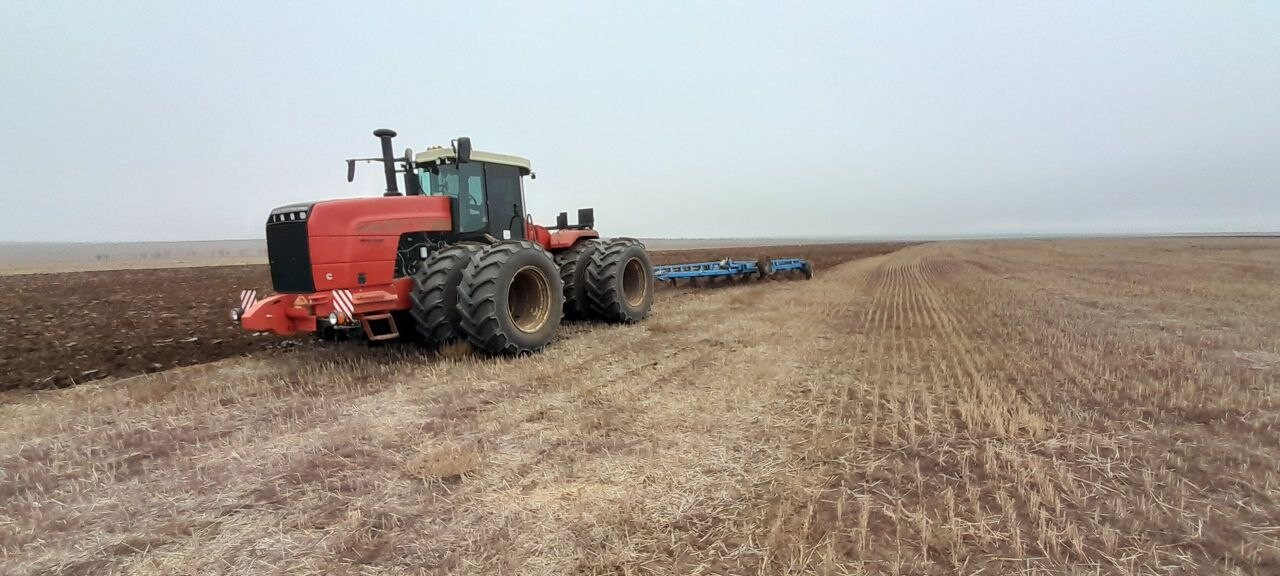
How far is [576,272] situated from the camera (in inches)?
344

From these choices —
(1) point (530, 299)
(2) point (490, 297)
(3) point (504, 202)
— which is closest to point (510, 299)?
(1) point (530, 299)

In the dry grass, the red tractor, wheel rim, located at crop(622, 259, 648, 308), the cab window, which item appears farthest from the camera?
wheel rim, located at crop(622, 259, 648, 308)

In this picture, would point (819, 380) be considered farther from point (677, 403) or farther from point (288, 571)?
point (288, 571)

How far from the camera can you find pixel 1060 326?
26.2 feet

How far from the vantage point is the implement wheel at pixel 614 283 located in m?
8.67

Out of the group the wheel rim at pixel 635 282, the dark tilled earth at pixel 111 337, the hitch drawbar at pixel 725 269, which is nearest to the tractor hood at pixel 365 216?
the dark tilled earth at pixel 111 337

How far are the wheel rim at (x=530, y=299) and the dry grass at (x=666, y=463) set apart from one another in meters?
0.76

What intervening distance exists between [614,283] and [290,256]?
4262mm

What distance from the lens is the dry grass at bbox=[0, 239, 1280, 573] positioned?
8.53ft

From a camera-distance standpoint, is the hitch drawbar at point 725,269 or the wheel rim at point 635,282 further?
the hitch drawbar at point 725,269

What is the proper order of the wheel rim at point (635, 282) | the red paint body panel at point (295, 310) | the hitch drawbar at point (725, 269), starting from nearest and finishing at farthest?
the red paint body panel at point (295, 310) → the wheel rim at point (635, 282) → the hitch drawbar at point (725, 269)

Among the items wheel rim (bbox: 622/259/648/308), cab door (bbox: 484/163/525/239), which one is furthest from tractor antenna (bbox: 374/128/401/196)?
wheel rim (bbox: 622/259/648/308)

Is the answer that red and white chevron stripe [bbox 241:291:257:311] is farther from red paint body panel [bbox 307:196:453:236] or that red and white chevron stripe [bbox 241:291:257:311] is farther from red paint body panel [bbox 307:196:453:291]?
red paint body panel [bbox 307:196:453:236]

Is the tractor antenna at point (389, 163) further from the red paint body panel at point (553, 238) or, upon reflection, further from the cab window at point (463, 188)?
the red paint body panel at point (553, 238)
